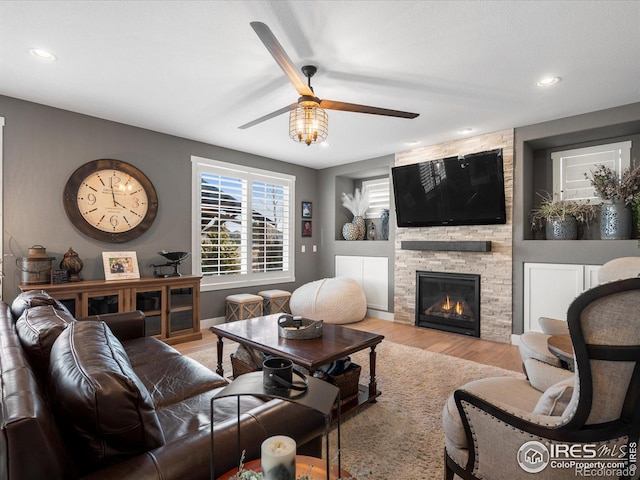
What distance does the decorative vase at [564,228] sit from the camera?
12.7 ft

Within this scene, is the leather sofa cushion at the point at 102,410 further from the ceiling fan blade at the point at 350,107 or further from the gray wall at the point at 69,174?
the gray wall at the point at 69,174

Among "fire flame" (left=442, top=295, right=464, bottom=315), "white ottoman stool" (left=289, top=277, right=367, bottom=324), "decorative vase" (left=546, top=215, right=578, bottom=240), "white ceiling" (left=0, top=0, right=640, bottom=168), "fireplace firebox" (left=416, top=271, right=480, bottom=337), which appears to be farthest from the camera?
"white ottoman stool" (left=289, top=277, right=367, bottom=324)

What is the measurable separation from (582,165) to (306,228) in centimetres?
410

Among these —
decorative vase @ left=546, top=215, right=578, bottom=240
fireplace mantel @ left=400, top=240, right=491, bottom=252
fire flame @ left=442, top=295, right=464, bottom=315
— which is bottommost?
fire flame @ left=442, top=295, right=464, bottom=315

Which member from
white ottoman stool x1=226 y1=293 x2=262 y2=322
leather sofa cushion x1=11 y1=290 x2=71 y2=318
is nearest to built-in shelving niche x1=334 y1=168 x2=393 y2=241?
white ottoman stool x1=226 y1=293 x2=262 y2=322

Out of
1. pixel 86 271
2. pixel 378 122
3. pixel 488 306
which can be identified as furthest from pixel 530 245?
pixel 86 271

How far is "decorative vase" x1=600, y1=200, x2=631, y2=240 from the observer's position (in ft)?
11.5

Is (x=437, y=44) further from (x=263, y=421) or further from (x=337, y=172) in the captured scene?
(x=337, y=172)

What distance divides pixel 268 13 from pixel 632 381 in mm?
2484

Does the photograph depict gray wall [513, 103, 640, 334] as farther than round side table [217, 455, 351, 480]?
Yes

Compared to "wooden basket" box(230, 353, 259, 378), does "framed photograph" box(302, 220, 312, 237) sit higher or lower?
higher

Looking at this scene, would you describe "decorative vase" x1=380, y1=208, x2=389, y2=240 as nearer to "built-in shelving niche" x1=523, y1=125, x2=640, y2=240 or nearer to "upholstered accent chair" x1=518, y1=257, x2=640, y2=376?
"built-in shelving niche" x1=523, y1=125, x2=640, y2=240

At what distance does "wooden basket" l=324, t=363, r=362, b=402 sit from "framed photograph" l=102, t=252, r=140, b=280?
2.77m

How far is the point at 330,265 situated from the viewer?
6336 mm
